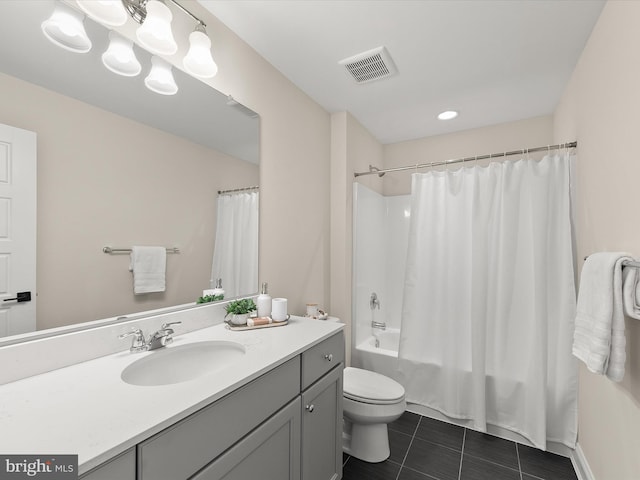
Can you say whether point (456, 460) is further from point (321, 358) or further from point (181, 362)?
point (181, 362)

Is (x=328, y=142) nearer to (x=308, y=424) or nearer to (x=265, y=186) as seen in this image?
(x=265, y=186)

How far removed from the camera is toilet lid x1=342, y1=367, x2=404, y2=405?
5.86ft

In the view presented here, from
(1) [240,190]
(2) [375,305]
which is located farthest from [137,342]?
(2) [375,305]

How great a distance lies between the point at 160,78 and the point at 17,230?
0.82 meters

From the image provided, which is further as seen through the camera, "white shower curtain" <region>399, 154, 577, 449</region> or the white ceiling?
"white shower curtain" <region>399, 154, 577, 449</region>

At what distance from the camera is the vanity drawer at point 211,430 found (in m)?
0.71

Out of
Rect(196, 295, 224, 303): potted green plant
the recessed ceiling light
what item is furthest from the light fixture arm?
the recessed ceiling light

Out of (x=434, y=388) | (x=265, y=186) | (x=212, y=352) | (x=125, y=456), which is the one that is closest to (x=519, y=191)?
(x=434, y=388)

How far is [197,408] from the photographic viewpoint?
791 mm

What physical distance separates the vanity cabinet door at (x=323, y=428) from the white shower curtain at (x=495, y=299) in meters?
1.06

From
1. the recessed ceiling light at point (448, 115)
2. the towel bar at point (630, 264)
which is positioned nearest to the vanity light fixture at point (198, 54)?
the towel bar at point (630, 264)

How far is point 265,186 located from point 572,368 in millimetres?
2230

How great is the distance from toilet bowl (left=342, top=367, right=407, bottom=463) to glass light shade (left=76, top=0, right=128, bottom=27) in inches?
82.2

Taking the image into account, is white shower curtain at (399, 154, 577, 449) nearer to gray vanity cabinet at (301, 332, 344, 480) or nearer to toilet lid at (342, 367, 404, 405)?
toilet lid at (342, 367, 404, 405)
